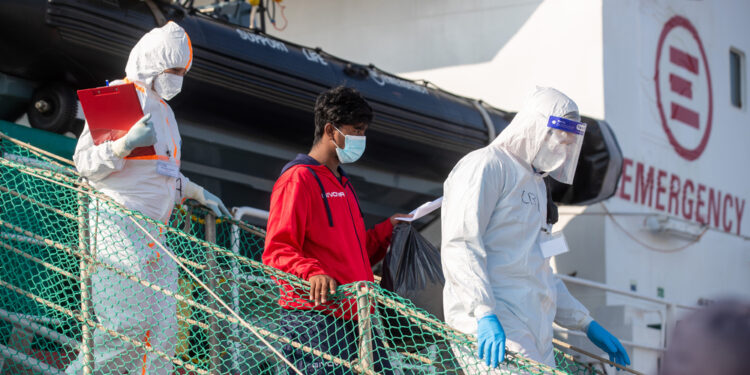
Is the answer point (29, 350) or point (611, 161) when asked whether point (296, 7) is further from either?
point (29, 350)

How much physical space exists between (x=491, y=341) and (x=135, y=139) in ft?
4.52

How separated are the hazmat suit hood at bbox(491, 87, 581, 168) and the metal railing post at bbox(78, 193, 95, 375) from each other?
146 cm

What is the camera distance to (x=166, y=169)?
3.24m

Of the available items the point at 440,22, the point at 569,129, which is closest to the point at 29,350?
the point at 569,129

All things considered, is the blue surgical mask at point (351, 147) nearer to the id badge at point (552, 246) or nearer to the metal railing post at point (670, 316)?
the id badge at point (552, 246)

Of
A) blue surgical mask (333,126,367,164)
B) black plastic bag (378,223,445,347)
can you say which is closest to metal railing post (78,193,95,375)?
blue surgical mask (333,126,367,164)

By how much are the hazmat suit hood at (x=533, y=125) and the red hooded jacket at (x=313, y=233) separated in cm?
57

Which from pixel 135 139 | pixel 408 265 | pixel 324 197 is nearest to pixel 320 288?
pixel 324 197

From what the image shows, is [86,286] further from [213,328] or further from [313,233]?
[313,233]

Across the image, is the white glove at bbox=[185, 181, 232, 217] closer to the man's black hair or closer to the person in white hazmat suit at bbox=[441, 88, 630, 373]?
the man's black hair

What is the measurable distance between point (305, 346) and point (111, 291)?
0.73 metres

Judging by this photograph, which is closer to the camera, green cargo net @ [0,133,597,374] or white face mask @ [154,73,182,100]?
green cargo net @ [0,133,597,374]

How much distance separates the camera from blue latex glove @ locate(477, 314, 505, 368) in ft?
8.25

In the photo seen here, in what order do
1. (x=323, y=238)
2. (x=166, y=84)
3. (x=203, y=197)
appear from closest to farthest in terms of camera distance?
(x=323, y=238) < (x=166, y=84) < (x=203, y=197)
